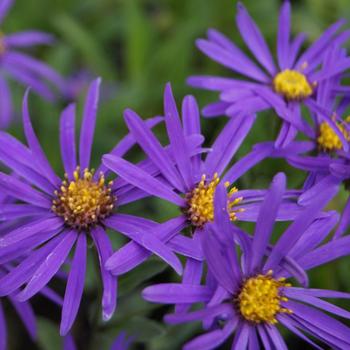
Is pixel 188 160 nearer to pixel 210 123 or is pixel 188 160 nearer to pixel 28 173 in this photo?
pixel 28 173

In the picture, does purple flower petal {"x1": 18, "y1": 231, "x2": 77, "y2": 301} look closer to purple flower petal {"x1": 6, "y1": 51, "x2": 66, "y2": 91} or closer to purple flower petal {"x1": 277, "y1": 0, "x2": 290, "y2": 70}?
purple flower petal {"x1": 277, "y1": 0, "x2": 290, "y2": 70}

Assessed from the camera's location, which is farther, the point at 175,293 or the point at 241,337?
the point at 241,337

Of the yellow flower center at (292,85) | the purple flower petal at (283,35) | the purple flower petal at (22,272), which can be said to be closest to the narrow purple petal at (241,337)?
the purple flower petal at (22,272)

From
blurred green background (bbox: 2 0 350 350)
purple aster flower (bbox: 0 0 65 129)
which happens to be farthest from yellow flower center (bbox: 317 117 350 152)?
purple aster flower (bbox: 0 0 65 129)

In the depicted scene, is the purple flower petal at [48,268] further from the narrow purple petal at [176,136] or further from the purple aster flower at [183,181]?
the narrow purple petal at [176,136]

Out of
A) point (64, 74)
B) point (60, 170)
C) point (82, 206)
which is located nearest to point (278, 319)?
point (82, 206)

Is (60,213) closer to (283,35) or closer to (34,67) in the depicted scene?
(283,35)

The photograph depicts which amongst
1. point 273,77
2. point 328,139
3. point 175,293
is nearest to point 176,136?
point 175,293

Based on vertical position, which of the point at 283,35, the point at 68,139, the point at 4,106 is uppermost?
the point at 4,106
